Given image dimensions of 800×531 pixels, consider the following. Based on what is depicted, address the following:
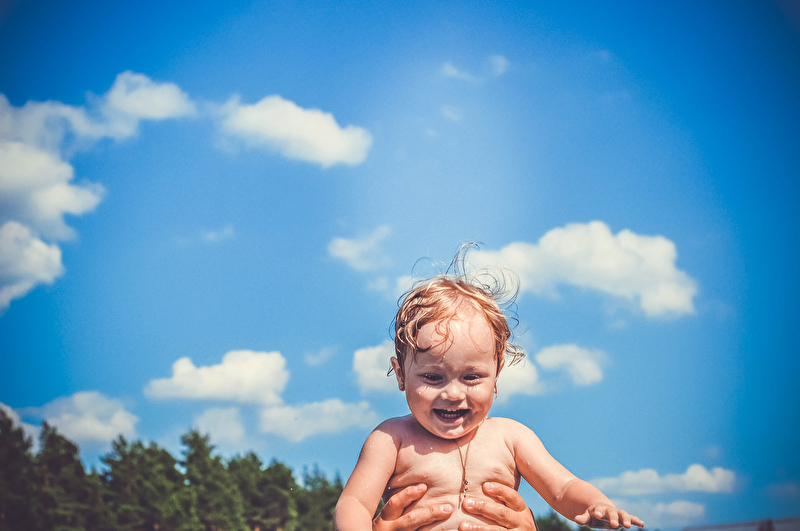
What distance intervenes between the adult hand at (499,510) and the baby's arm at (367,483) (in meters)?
0.65

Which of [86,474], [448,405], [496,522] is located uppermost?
[86,474]

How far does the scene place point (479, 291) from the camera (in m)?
5.00

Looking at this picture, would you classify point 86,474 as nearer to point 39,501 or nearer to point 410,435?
point 39,501

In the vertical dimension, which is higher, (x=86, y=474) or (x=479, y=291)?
(x=86, y=474)

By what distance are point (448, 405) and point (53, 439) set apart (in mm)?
51260

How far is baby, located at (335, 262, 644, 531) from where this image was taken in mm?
4504

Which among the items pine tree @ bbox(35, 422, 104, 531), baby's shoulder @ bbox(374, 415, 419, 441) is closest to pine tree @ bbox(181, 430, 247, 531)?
pine tree @ bbox(35, 422, 104, 531)

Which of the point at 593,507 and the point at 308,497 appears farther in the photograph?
the point at 308,497

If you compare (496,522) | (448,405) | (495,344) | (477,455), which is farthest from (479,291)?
(496,522)

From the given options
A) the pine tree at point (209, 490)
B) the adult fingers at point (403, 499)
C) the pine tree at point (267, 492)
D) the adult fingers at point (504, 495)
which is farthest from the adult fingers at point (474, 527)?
the pine tree at point (267, 492)

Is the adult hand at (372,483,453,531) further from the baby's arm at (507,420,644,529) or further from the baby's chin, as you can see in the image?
the baby's arm at (507,420,644,529)

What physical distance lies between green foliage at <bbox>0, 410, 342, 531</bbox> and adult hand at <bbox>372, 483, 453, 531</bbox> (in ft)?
161

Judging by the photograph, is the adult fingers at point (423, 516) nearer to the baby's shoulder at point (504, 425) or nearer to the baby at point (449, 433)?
the baby at point (449, 433)

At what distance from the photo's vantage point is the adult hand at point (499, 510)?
14.6ft
